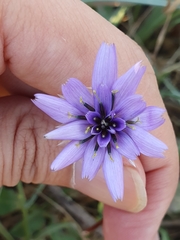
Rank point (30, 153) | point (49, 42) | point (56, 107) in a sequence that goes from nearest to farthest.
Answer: point (56, 107), point (49, 42), point (30, 153)

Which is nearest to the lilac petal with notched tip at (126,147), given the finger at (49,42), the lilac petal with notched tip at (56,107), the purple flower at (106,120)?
the purple flower at (106,120)

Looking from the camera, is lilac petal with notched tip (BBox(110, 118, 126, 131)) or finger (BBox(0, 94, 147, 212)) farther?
finger (BBox(0, 94, 147, 212))

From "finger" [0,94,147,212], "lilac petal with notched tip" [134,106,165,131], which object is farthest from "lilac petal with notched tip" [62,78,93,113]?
"finger" [0,94,147,212]

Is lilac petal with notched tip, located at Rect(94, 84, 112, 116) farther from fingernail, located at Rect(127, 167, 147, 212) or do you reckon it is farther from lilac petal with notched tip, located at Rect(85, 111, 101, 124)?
fingernail, located at Rect(127, 167, 147, 212)

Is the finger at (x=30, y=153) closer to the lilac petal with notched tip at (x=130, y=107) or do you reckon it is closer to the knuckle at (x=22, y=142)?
the knuckle at (x=22, y=142)

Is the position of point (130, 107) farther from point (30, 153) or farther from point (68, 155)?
point (30, 153)

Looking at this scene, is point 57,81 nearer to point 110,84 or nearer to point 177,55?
point 110,84

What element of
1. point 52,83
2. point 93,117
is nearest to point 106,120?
point 93,117
